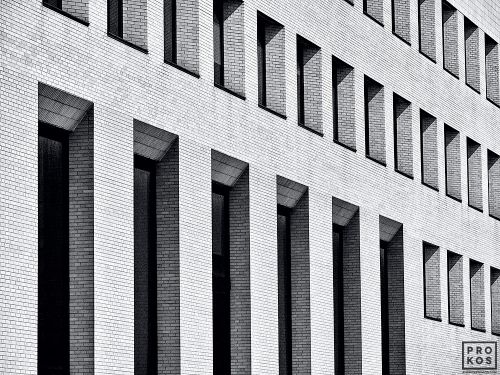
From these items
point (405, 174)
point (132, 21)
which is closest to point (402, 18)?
point (405, 174)

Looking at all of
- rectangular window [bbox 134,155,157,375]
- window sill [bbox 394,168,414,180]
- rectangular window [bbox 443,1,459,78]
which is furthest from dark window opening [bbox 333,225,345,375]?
rectangular window [bbox 443,1,459,78]

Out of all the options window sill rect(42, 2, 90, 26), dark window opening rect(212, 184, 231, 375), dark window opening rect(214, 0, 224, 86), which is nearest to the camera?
window sill rect(42, 2, 90, 26)

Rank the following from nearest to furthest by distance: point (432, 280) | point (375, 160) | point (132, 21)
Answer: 1. point (132, 21)
2. point (375, 160)
3. point (432, 280)

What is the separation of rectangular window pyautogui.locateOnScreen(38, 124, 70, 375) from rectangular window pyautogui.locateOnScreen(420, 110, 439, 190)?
2025cm

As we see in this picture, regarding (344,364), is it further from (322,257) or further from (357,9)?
(357,9)

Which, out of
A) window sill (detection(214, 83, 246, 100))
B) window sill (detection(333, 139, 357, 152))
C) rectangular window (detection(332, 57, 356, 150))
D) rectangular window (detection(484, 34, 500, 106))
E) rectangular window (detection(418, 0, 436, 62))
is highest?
rectangular window (detection(484, 34, 500, 106))

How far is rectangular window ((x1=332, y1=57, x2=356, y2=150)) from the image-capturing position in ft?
132

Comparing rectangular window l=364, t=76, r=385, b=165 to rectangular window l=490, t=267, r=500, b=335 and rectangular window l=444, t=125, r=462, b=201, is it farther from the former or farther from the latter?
rectangular window l=490, t=267, r=500, b=335

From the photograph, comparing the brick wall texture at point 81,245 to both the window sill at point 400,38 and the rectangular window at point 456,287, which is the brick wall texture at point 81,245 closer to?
the window sill at point 400,38

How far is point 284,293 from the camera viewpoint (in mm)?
36781

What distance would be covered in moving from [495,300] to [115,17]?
26173 mm

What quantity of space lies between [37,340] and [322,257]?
12.4 m

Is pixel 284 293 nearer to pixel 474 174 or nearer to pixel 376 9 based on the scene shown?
pixel 376 9

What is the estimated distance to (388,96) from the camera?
4328 cm
